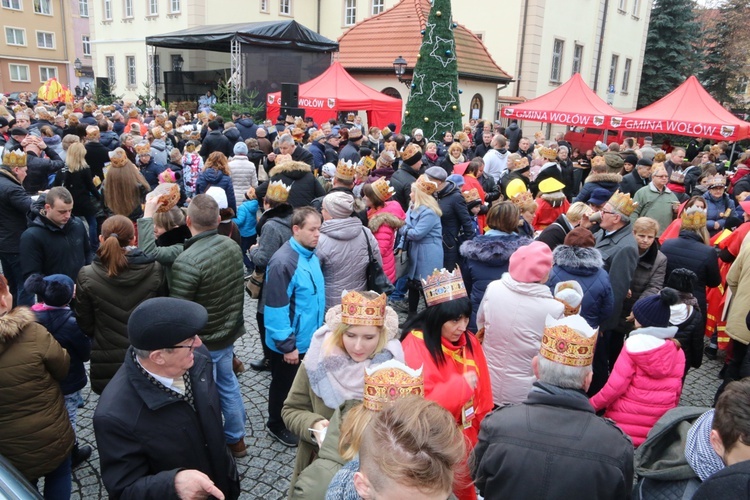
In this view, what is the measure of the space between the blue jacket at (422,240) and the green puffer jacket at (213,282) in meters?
2.34

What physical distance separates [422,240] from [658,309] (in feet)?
9.08

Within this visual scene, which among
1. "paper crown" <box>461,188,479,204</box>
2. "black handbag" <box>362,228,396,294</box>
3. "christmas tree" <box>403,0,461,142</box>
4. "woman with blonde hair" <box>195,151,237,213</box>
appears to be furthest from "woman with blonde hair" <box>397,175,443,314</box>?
"christmas tree" <box>403,0,461,142</box>

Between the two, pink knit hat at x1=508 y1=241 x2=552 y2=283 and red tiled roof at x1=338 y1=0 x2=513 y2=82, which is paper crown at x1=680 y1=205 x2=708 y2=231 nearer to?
pink knit hat at x1=508 y1=241 x2=552 y2=283

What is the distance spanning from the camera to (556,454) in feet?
7.01

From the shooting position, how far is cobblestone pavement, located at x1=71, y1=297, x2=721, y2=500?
12.4 ft

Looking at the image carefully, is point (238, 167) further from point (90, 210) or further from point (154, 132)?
point (154, 132)

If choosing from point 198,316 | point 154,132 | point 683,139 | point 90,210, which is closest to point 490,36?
point 683,139

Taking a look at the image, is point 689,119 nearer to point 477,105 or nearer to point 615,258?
point 615,258

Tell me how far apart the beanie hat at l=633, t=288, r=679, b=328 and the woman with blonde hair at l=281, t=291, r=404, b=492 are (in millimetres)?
1952

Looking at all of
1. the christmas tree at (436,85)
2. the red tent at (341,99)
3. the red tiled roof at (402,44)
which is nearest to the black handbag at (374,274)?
the christmas tree at (436,85)

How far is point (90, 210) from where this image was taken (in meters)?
7.61

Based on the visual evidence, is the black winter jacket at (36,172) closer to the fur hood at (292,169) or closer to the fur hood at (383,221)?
the fur hood at (292,169)

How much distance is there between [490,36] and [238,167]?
856 inches

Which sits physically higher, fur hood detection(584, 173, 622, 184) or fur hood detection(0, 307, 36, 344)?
fur hood detection(584, 173, 622, 184)
